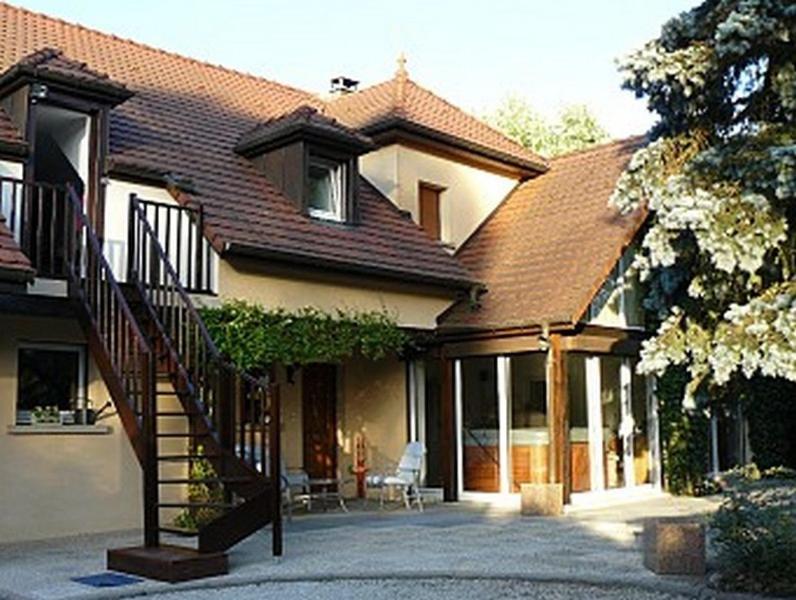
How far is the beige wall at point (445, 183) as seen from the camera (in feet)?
58.7

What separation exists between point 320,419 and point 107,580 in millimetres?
7796

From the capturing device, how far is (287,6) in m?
17.8

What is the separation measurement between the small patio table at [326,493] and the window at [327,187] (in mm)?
4169

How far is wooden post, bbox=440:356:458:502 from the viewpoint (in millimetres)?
16016

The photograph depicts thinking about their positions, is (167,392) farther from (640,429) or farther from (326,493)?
(640,429)

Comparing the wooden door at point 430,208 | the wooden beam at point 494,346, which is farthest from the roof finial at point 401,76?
Answer: the wooden beam at point 494,346

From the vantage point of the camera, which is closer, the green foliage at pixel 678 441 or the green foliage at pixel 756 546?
the green foliage at pixel 756 546

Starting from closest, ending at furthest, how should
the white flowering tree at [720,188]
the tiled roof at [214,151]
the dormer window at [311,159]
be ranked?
the white flowering tree at [720,188], the tiled roof at [214,151], the dormer window at [311,159]

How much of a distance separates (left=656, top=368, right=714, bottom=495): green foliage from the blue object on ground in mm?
10024

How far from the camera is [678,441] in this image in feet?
53.5

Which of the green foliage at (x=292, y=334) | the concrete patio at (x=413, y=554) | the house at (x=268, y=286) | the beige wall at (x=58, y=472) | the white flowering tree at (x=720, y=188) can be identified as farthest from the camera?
the green foliage at (x=292, y=334)

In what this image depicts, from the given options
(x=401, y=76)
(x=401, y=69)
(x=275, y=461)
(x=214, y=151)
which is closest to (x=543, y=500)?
(x=275, y=461)

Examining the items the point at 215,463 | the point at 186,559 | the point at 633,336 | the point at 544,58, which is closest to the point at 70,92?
the point at 215,463

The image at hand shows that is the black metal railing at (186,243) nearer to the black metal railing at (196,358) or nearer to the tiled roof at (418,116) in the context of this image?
the black metal railing at (196,358)
